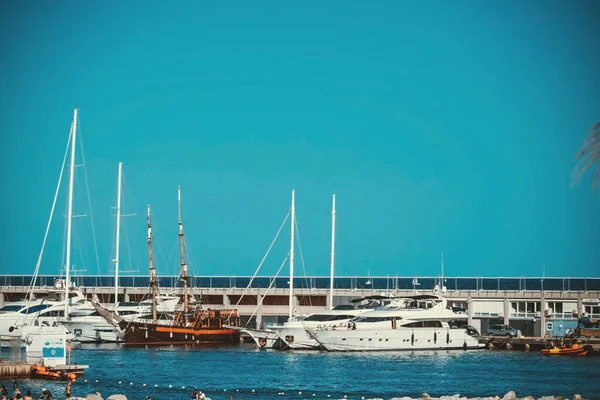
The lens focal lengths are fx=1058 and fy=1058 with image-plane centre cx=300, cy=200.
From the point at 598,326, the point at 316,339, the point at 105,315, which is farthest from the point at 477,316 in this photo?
the point at 105,315

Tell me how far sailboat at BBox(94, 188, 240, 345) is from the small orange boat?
29260 millimetres

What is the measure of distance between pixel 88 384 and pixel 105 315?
37.0 metres

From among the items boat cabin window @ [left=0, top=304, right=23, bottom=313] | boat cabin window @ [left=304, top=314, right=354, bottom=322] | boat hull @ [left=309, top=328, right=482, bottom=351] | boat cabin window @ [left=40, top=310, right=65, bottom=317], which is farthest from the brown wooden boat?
boat hull @ [left=309, top=328, right=482, bottom=351]

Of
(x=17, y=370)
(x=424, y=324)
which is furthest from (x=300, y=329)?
(x=17, y=370)

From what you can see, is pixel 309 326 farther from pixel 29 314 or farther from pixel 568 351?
pixel 29 314

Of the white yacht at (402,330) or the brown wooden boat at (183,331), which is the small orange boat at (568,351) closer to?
the white yacht at (402,330)

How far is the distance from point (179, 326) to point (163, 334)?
6.69ft

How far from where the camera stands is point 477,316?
4254 inches

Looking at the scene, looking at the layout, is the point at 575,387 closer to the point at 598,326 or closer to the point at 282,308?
the point at 598,326

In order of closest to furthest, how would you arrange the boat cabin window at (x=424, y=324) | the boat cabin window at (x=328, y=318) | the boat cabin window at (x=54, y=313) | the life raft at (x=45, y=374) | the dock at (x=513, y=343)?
the life raft at (x=45, y=374), the boat cabin window at (x=424, y=324), the boat cabin window at (x=328, y=318), the dock at (x=513, y=343), the boat cabin window at (x=54, y=313)

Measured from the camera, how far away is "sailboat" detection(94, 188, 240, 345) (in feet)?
311

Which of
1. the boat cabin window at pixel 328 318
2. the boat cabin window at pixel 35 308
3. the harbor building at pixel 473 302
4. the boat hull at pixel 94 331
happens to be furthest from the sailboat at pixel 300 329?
the boat cabin window at pixel 35 308

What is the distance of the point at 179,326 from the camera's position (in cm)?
9688

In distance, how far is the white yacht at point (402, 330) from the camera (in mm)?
85625
